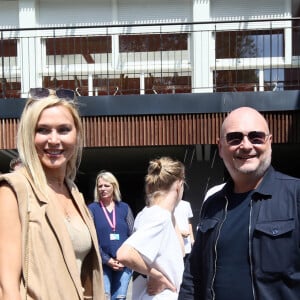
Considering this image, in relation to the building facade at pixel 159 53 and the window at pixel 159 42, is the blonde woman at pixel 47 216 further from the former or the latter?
the window at pixel 159 42

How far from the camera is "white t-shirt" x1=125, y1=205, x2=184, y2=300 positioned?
3.57m

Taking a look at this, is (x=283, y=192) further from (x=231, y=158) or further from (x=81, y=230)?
(x=81, y=230)

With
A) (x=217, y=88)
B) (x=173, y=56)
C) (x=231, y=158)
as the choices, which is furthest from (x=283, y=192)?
(x=173, y=56)

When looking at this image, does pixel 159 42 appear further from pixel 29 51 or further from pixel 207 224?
pixel 207 224

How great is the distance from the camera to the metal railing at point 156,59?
12.2 m

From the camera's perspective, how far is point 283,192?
247cm

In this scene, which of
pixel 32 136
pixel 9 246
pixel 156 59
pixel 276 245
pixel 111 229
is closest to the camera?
pixel 9 246

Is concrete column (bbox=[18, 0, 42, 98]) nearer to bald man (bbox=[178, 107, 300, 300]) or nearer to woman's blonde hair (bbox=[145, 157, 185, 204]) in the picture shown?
woman's blonde hair (bbox=[145, 157, 185, 204])

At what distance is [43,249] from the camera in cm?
231

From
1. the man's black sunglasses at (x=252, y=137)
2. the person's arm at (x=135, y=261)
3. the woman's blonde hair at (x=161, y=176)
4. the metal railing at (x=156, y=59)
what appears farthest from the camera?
the metal railing at (x=156, y=59)

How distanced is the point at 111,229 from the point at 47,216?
452 cm

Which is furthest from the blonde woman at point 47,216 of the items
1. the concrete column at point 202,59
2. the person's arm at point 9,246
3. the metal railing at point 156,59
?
the concrete column at point 202,59

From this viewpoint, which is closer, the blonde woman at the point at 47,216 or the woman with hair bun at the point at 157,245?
the blonde woman at the point at 47,216

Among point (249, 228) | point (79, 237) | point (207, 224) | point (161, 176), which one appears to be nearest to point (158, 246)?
point (161, 176)
